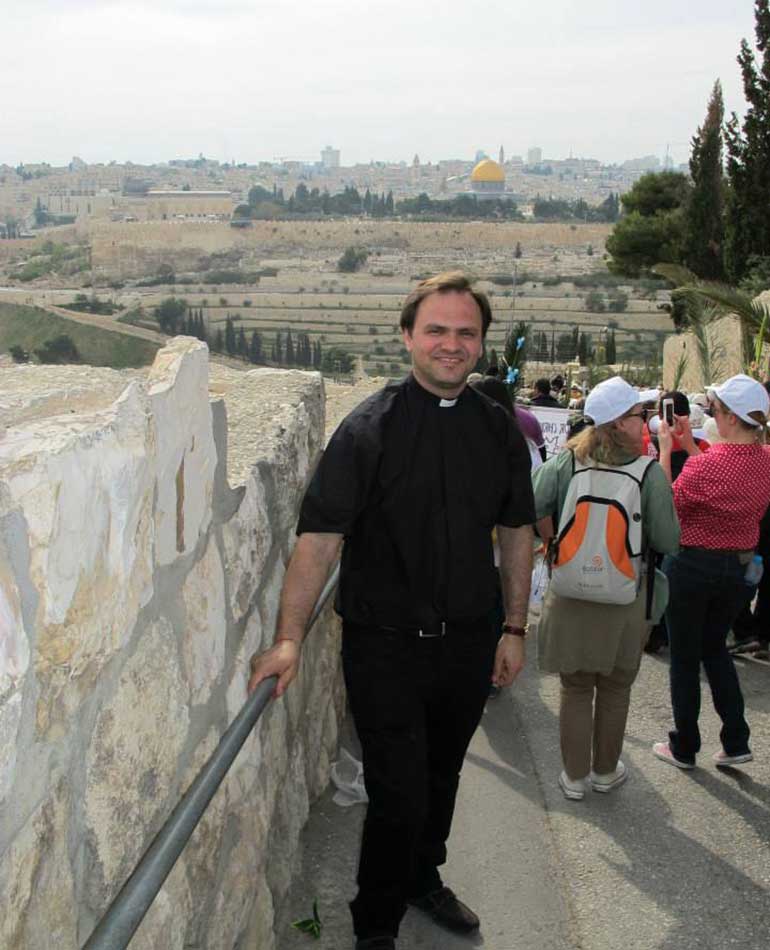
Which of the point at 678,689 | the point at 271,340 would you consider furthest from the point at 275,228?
the point at 678,689

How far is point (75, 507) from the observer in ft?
4.25

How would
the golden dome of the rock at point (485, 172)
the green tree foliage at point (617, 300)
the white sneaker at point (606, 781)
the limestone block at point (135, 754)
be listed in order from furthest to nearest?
the golden dome of the rock at point (485, 172), the green tree foliage at point (617, 300), the white sneaker at point (606, 781), the limestone block at point (135, 754)

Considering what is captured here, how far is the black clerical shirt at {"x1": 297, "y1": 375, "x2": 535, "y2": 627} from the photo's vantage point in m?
2.33

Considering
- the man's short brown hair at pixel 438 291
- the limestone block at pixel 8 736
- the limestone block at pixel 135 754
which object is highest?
the man's short brown hair at pixel 438 291

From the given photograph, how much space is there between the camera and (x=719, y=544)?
340cm

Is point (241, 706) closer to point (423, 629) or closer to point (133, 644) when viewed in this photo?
point (423, 629)

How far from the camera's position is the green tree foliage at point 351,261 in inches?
3920

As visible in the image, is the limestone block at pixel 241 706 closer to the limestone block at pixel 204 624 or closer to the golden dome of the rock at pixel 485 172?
the limestone block at pixel 204 624

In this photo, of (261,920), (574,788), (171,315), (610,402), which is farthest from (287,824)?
(171,315)

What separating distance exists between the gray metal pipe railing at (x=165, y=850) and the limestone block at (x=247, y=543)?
245 millimetres

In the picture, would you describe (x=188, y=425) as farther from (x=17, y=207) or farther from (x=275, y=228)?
(x=17, y=207)

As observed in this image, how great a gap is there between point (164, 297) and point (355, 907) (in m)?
75.5

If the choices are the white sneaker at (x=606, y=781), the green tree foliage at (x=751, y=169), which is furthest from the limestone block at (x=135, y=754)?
the green tree foliage at (x=751, y=169)

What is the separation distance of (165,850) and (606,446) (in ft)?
6.54
